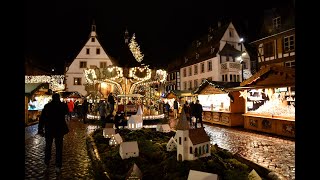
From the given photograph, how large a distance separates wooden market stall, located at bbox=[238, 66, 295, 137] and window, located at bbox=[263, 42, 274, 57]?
423 inches

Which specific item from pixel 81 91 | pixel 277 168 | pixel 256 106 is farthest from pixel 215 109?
pixel 81 91

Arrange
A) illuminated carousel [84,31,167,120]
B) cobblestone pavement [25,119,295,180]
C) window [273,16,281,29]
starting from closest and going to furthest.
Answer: cobblestone pavement [25,119,295,180], illuminated carousel [84,31,167,120], window [273,16,281,29]

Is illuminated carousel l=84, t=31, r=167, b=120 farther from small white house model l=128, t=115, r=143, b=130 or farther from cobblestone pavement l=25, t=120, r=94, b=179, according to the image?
cobblestone pavement l=25, t=120, r=94, b=179

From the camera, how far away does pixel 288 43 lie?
23.8 metres

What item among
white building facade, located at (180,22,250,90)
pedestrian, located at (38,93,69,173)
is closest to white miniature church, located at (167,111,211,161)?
pedestrian, located at (38,93,69,173)

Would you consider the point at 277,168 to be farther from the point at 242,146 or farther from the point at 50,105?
the point at 50,105

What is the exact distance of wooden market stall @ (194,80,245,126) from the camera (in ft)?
60.0

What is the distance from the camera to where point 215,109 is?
20984mm

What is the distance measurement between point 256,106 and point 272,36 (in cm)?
1139

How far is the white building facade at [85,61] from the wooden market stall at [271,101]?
103ft

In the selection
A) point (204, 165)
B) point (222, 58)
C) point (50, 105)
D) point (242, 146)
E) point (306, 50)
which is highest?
point (222, 58)

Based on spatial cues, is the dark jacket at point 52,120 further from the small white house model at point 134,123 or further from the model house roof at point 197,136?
the small white house model at point 134,123

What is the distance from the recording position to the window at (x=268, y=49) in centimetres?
2598

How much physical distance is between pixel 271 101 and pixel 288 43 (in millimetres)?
11023
